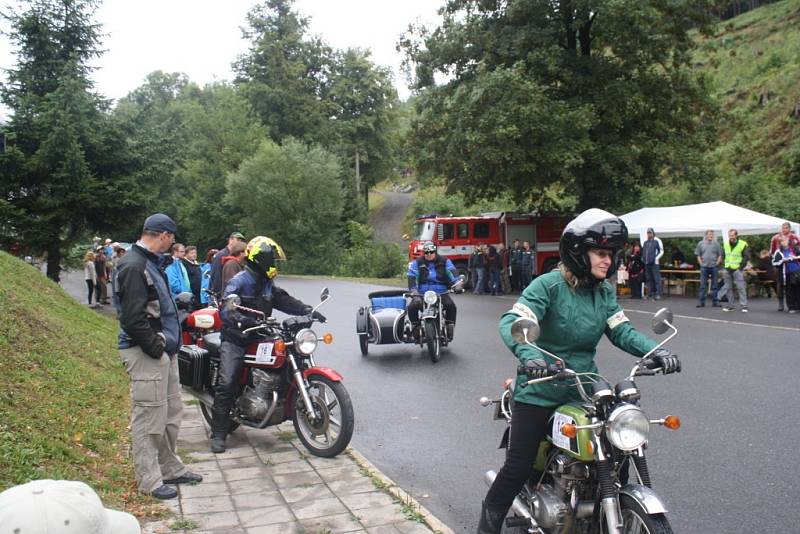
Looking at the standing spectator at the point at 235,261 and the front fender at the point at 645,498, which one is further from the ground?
the standing spectator at the point at 235,261

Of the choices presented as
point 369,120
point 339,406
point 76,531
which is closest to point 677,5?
point 339,406

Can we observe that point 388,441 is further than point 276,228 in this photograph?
No

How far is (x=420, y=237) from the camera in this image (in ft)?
98.4

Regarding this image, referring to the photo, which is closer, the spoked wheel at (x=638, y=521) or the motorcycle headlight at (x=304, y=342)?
the spoked wheel at (x=638, y=521)

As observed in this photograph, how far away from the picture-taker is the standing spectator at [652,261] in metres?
20.4

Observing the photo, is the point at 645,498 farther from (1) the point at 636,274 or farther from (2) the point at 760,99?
(2) the point at 760,99

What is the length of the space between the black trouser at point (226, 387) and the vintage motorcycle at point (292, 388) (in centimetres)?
9

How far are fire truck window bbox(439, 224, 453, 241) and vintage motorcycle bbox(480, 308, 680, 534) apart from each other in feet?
83.3

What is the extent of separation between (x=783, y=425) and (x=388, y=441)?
368cm

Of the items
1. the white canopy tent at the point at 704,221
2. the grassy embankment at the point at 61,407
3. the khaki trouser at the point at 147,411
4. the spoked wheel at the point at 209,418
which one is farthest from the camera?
the white canopy tent at the point at 704,221

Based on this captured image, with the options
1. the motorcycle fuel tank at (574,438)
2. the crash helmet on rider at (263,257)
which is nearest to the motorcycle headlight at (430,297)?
the crash helmet on rider at (263,257)

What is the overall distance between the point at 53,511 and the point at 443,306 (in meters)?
10.3

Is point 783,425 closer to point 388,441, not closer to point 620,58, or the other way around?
point 388,441

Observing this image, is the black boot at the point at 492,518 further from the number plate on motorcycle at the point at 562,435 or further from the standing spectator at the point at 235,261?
the standing spectator at the point at 235,261
